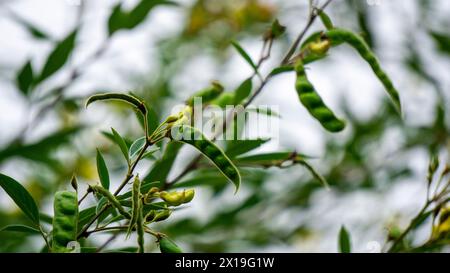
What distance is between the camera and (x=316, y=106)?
0.99 m

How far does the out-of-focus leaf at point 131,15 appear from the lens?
1.54 meters

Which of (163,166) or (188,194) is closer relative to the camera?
(188,194)

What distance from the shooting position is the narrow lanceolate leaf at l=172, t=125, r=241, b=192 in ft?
2.60

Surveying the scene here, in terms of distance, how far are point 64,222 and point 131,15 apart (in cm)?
89

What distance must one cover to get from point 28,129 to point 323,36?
2.90ft

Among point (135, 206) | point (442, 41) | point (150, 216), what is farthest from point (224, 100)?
point (442, 41)

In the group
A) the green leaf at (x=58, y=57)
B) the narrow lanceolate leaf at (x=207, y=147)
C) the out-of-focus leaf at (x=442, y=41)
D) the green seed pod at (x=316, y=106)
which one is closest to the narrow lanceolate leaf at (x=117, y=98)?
the narrow lanceolate leaf at (x=207, y=147)

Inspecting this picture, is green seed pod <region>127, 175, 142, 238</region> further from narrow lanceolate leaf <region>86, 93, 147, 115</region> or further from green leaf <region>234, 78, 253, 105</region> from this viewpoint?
green leaf <region>234, 78, 253, 105</region>

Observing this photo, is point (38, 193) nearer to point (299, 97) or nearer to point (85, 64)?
point (85, 64)

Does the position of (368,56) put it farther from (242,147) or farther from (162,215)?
(162,215)

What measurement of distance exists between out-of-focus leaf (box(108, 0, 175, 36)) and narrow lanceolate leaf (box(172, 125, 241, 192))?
0.80 metres

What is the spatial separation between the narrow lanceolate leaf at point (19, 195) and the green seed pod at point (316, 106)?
1.39ft

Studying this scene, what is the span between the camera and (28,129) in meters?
1.64

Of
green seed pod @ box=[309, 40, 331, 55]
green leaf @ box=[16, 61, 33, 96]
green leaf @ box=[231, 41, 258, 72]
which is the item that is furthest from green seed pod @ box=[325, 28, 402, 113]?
green leaf @ box=[16, 61, 33, 96]
